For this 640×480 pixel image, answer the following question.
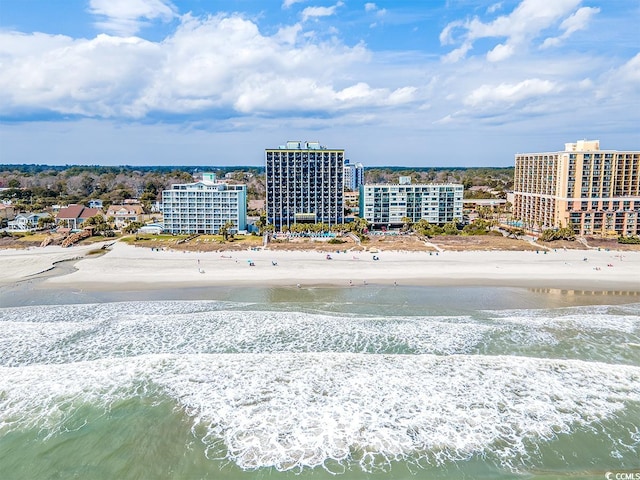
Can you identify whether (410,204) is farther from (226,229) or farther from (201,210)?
(201,210)

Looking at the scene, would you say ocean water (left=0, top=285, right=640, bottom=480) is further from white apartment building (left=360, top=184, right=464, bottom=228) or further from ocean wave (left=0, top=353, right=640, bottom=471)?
white apartment building (left=360, top=184, right=464, bottom=228)

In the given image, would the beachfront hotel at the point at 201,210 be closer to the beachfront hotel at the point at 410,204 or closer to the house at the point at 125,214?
the house at the point at 125,214

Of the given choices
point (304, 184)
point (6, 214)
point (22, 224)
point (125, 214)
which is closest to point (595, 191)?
point (304, 184)

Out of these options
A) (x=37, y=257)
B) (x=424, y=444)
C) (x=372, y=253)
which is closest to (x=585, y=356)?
(x=424, y=444)

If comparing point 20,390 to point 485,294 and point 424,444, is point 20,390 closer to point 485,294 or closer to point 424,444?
point 424,444

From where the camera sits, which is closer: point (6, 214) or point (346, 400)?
point (346, 400)

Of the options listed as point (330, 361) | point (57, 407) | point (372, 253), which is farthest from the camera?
point (372, 253)

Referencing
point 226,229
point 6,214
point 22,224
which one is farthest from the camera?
point 6,214
